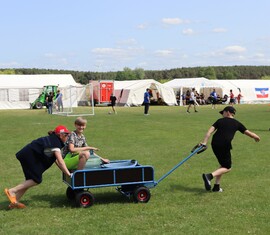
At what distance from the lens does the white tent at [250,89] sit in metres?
58.6

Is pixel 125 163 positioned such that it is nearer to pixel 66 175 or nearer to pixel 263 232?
pixel 66 175

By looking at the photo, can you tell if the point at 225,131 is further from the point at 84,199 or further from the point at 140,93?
the point at 140,93

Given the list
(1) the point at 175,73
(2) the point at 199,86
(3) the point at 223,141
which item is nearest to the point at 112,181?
(3) the point at 223,141

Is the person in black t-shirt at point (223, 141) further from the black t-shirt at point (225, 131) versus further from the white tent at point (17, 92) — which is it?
the white tent at point (17, 92)

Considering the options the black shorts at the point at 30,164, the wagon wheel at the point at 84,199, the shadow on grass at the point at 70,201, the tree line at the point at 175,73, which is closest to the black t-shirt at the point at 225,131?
the shadow on grass at the point at 70,201

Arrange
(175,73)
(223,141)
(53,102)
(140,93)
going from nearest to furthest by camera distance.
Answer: (223,141) → (53,102) → (140,93) → (175,73)

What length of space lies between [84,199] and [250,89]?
2176 inches

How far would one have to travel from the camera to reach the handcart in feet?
24.2

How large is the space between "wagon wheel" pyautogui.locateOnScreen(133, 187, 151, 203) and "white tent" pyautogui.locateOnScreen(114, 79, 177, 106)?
1700 inches

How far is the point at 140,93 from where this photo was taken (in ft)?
169

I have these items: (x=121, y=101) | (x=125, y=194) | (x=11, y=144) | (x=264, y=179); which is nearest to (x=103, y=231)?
(x=125, y=194)

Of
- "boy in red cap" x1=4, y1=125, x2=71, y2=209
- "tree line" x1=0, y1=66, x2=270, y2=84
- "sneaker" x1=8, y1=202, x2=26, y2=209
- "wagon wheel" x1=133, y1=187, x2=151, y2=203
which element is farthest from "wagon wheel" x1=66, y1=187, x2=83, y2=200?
"tree line" x1=0, y1=66, x2=270, y2=84

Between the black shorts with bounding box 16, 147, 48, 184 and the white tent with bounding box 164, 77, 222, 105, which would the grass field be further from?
the white tent with bounding box 164, 77, 222, 105

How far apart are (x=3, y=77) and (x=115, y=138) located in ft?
123
